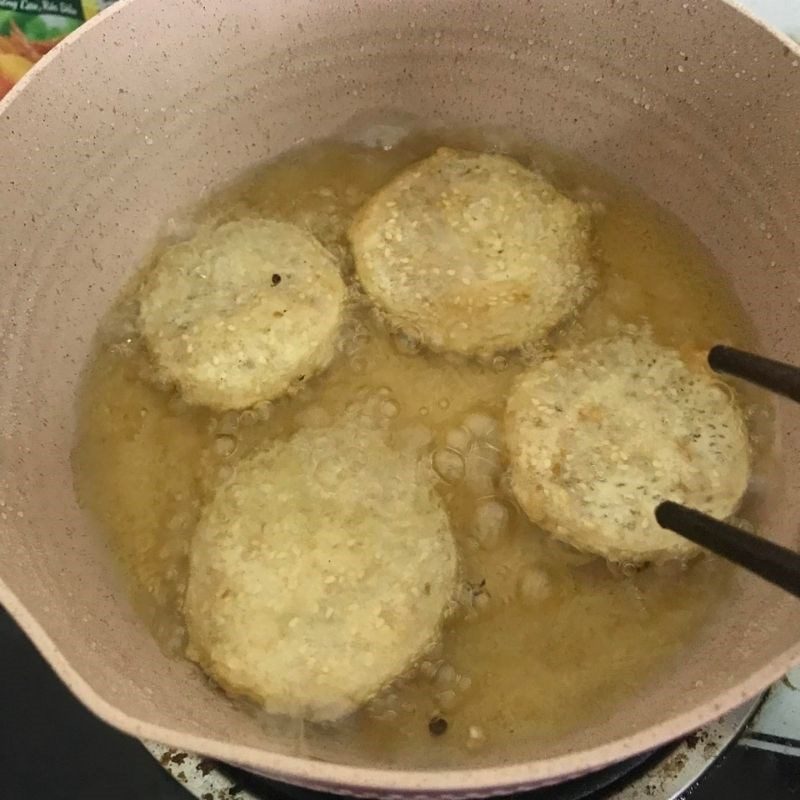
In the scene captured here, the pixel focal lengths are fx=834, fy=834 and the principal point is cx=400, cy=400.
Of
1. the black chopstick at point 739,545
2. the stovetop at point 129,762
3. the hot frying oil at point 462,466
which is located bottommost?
the stovetop at point 129,762

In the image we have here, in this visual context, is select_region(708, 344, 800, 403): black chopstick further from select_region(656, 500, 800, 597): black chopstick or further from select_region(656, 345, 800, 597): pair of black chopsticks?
select_region(656, 500, 800, 597): black chopstick

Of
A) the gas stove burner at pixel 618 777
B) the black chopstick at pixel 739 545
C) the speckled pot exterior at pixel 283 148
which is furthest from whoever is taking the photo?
the gas stove burner at pixel 618 777

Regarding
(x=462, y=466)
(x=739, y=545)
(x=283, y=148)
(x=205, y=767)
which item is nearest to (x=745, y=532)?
(x=739, y=545)

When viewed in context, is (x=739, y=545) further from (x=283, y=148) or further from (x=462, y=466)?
(x=283, y=148)

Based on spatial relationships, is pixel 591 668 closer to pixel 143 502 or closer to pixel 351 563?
pixel 351 563

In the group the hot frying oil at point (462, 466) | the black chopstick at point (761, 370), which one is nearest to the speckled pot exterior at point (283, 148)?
the hot frying oil at point (462, 466)

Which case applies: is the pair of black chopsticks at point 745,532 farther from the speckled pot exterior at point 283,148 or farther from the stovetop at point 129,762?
the stovetop at point 129,762

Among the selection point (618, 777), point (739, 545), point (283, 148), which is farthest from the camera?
point (283, 148)
